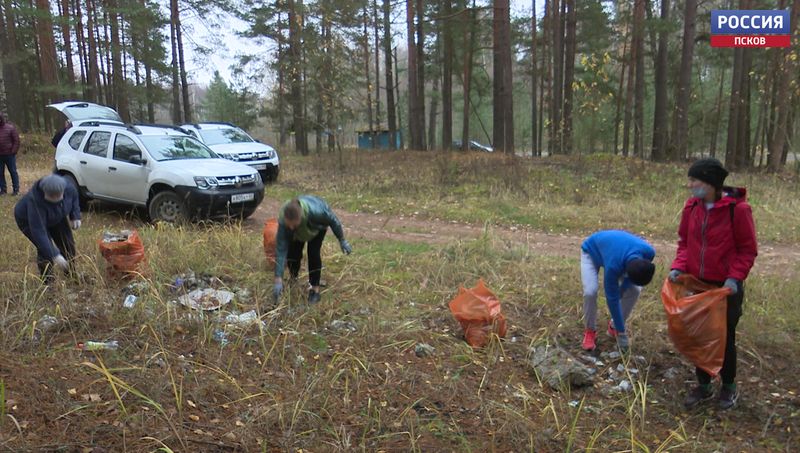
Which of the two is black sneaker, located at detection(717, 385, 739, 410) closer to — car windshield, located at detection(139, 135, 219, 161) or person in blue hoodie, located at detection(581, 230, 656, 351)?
person in blue hoodie, located at detection(581, 230, 656, 351)

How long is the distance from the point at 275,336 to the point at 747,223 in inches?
135

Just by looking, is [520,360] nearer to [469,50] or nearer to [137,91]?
[469,50]

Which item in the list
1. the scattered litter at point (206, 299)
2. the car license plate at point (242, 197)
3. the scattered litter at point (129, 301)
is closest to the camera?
the scattered litter at point (129, 301)

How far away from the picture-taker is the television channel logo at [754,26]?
14500 mm

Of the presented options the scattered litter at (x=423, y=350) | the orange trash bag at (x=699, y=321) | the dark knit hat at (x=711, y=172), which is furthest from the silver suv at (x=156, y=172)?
the dark knit hat at (x=711, y=172)

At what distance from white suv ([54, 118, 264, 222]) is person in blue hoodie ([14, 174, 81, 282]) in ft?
9.19

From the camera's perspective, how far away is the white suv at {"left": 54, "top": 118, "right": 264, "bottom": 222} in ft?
26.7

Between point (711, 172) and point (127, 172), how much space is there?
8.19 meters

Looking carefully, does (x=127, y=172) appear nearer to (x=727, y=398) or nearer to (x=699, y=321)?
(x=699, y=321)

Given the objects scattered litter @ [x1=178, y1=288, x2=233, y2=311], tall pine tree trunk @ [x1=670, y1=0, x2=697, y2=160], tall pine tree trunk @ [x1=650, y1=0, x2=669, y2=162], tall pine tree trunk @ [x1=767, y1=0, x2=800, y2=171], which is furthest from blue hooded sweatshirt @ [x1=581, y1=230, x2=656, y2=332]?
tall pine tree trunk @ [x1=650, y1=0, x2=669, y2=162]

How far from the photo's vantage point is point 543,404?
3.75 m

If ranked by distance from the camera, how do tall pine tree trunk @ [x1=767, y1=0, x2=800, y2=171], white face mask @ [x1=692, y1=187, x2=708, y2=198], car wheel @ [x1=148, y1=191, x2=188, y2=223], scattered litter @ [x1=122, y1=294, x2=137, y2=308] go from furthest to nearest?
tall pine tree trunk @ [x1=767, y1=0, x2=800, y2=171]
car wheel @ [x1=148, y1=191, x2=188, y2=223]
scattered litter @ [x1=122, y1=294, x2=137, y2=308]
white face mask @ [x1=692, y1=187, x2=708, y2=198]

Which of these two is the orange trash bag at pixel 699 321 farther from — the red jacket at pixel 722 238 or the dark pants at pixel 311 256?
the dark pants at pixel 311 256

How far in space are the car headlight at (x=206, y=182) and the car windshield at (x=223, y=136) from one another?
4794mm
